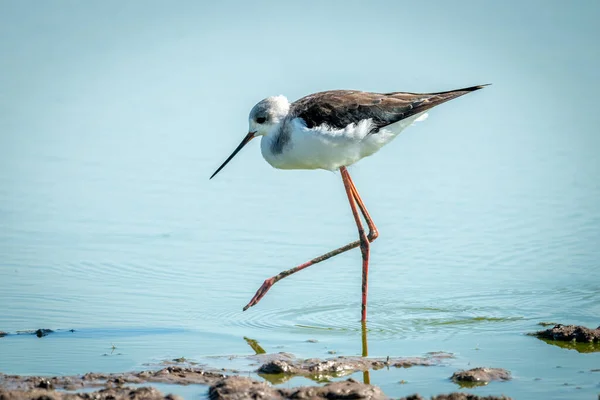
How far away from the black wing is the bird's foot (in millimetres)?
1476

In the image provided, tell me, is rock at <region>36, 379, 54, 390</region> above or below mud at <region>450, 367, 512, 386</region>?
below

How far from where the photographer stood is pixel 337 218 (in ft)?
38.0

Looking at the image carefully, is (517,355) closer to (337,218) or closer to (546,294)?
(546,294)

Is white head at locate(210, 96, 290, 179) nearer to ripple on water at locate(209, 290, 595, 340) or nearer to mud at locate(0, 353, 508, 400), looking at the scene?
ripple on water at locate(209, 290, 595, 340)

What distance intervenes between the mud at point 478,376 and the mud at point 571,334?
1100mm

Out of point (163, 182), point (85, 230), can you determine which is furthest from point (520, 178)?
point (85, 230)

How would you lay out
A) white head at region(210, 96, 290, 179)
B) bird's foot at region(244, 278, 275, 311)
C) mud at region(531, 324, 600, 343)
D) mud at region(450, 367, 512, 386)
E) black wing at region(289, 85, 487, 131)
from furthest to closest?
white head at region(210, 96, 290, 179)
black wing at region(289, 85, 487, 131)
bird's foot at region(244, 278, 275, 311)
mud at region(531, 324, 600, 343)
mud at region(450, 367, 512, 386)

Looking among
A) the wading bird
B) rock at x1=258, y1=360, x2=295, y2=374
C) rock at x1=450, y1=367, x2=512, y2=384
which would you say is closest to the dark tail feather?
the wading bird

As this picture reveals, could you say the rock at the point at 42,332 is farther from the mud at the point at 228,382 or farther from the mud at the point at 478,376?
the mud at the point at 478,376

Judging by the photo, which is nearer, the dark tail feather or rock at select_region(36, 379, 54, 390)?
rock at select_region(36, 379, 54, 390)

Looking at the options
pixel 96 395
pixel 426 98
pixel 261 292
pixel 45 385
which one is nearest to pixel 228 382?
pixel 96 395

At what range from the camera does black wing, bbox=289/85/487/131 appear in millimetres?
8578

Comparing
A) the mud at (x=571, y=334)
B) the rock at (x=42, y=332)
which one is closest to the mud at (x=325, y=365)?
the mud at (x=571, y=334)

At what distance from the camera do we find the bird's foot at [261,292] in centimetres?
845
